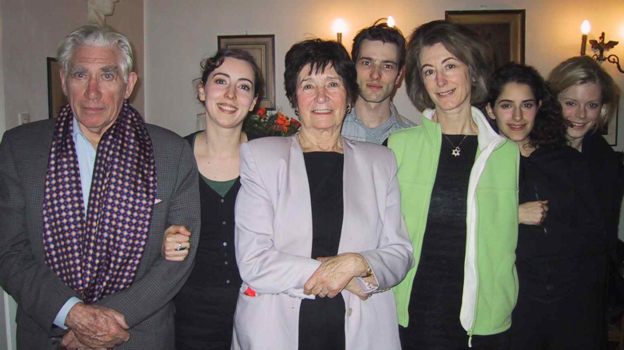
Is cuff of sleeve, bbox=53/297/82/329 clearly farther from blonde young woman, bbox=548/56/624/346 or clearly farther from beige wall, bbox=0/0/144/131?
→ blonde young woman, bbox=548/56/624/346

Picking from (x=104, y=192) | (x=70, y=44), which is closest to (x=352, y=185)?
(x=104, y=192)

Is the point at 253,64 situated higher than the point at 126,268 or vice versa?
the point at 253,64

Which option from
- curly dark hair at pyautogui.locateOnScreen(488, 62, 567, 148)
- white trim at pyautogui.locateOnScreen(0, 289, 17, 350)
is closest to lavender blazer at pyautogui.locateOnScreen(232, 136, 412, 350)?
curly dark hair at pyautogui.locateOnScreen(488, 62, 567, 148)

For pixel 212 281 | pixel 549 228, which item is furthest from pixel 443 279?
pixel 212 281

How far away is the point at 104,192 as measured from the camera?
1.53m

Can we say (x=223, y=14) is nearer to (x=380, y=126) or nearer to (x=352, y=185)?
(x=380, y=126)

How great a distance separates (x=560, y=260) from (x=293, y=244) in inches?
48.1

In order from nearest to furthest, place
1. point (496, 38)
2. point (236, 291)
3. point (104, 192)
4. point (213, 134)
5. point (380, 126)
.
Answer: point (104, 192)
point (236, 291)
point (213, 134)
point (380, 126)
point (496, 38)

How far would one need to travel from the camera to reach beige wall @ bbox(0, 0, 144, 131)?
7.82 feet

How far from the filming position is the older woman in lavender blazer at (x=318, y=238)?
1453 millimetres


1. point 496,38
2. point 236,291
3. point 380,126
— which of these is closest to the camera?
point 236,291

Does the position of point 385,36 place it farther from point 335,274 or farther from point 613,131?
point 613,131

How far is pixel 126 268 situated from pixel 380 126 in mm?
1512

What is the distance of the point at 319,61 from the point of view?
5.46 ft
